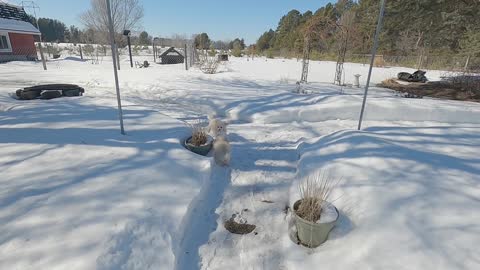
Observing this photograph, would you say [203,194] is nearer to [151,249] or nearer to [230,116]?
[151,249]

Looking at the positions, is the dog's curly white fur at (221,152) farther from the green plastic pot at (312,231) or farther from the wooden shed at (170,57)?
the wooden shed at (170,57)

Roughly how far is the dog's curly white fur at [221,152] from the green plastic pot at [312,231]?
1.87 meters

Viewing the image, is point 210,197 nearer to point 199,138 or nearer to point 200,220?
point 200,220

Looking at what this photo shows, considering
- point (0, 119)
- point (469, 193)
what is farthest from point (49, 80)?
point (469, 193)

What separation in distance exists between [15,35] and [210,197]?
25388mm

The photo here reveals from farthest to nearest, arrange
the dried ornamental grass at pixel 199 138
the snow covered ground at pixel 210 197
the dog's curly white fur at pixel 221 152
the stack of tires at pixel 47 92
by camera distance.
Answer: the stack of tires at pixel 47 92
the dried ornamental grass at pixel 199 138
the dog's curly white fur at pixel 221 152
the snow covered ground at pixel 210 197

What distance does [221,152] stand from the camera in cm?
420

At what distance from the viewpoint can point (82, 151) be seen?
3.48 m

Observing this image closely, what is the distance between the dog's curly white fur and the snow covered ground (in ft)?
0.48

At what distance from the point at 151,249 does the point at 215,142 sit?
231cm

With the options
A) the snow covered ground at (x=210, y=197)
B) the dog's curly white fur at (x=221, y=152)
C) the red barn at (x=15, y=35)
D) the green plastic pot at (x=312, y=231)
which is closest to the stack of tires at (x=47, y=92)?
the snow covered ground at (x=210, y=197)

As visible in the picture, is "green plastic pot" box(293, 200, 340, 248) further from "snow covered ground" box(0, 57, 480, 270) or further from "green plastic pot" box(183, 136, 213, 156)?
"green plastic pot" box(183, 136, 213, 156)

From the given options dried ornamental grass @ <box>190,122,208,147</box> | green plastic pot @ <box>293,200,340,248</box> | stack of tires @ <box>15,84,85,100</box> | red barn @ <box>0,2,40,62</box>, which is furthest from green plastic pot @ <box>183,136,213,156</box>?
red barn @ <box>0,2,40,62</box>

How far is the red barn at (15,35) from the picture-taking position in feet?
63.8
